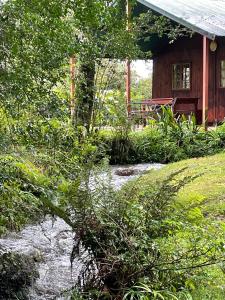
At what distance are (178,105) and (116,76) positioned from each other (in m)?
5.23

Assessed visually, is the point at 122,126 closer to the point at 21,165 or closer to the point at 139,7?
the point at 139,7

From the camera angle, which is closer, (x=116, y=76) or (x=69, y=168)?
(x=69, y=168)

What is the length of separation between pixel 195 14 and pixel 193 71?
302cm

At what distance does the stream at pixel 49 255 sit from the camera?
441 centimetres

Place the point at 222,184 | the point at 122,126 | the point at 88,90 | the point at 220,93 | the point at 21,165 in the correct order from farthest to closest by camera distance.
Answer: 1. the point at 220,93
2. the point at 122,126
3. the point at 88,90
4. the point at 222,184
5. the point at 21,165

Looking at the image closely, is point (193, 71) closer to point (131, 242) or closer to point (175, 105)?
point (175, 105)

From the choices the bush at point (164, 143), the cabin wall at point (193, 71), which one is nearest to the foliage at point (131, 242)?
the bush at point (164, 143)

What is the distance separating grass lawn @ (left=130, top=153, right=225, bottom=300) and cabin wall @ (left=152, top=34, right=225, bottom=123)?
867cm

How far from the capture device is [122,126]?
1216cm

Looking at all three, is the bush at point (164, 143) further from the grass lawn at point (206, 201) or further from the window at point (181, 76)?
the window at point (181, 76)

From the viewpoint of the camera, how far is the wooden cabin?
53.0ft

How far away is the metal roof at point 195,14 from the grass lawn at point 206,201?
5.91m

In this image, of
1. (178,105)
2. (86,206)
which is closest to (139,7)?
(178,105)

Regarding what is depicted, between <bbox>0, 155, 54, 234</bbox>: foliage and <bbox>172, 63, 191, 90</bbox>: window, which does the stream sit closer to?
<bbox>0, 155, 54, 234</bbox>: foliage
